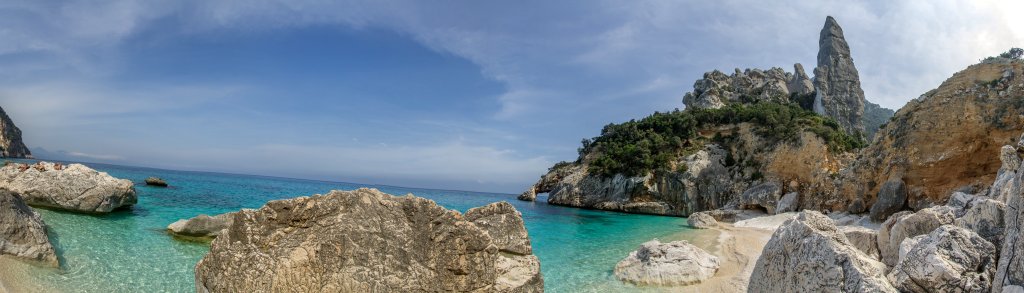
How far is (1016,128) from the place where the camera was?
22375 millimetres

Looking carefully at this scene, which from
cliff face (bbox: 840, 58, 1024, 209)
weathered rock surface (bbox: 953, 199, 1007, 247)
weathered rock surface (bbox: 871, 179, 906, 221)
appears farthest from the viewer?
weathered rock surface (bbox: 871, 179, 906, 221)

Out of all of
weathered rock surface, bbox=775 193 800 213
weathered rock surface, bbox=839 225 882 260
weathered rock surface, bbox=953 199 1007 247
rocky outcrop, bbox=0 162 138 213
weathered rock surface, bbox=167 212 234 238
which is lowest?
weathered rock surface, bbox=167 212 234 238

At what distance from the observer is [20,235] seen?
10.0 metres

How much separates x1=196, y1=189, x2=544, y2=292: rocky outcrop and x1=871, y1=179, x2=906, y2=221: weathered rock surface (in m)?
27.4

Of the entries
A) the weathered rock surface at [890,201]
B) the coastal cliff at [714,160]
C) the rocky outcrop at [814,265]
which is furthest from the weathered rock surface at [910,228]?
the coastal cliff at [714,160]

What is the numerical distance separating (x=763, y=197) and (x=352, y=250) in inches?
1665

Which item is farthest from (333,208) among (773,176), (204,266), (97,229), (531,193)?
(531,193)

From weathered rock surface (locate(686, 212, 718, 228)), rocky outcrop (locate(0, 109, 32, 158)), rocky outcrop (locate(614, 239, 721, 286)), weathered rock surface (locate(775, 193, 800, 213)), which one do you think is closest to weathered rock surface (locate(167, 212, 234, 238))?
rocky outcrop (locate(614, 239, 721, 286))

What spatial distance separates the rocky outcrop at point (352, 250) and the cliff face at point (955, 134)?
27860 mm

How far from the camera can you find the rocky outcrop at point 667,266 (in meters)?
12.6

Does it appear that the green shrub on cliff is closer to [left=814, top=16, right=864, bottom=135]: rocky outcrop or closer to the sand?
[left=814, top=16, right=864, bottom=135]: rocky outcrop

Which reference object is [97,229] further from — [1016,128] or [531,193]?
[531,193]

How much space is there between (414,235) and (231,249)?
188 centimetres

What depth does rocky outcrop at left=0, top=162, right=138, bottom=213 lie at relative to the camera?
59.4 feet
